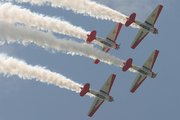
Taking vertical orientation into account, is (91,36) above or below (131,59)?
above

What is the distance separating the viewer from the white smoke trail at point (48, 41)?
31.6 metres

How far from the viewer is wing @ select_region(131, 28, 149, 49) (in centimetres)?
4800

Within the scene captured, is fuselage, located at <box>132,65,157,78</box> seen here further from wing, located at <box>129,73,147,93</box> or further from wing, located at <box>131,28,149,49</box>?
wing, located at <box>131,28,149,49</box>

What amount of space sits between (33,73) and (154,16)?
747 inches

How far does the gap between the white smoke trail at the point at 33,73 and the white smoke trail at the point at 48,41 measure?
352cm

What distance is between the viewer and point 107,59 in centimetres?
4400

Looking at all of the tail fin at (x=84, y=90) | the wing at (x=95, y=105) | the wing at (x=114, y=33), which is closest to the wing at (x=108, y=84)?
the wing at (x=95, y=105)

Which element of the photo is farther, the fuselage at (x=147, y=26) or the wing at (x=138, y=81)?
the wing at (x=138, y=81)

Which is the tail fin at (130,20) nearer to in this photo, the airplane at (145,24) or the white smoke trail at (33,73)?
the airplane at (145,24)

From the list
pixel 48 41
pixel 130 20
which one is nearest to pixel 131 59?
pixel 130 20

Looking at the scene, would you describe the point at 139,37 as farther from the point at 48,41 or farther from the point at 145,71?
the point at 48,41

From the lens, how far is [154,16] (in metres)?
45.9

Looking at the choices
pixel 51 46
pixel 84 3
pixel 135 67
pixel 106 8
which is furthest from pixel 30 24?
pixel 135 67

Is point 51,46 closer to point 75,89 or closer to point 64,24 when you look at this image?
point 64,24
